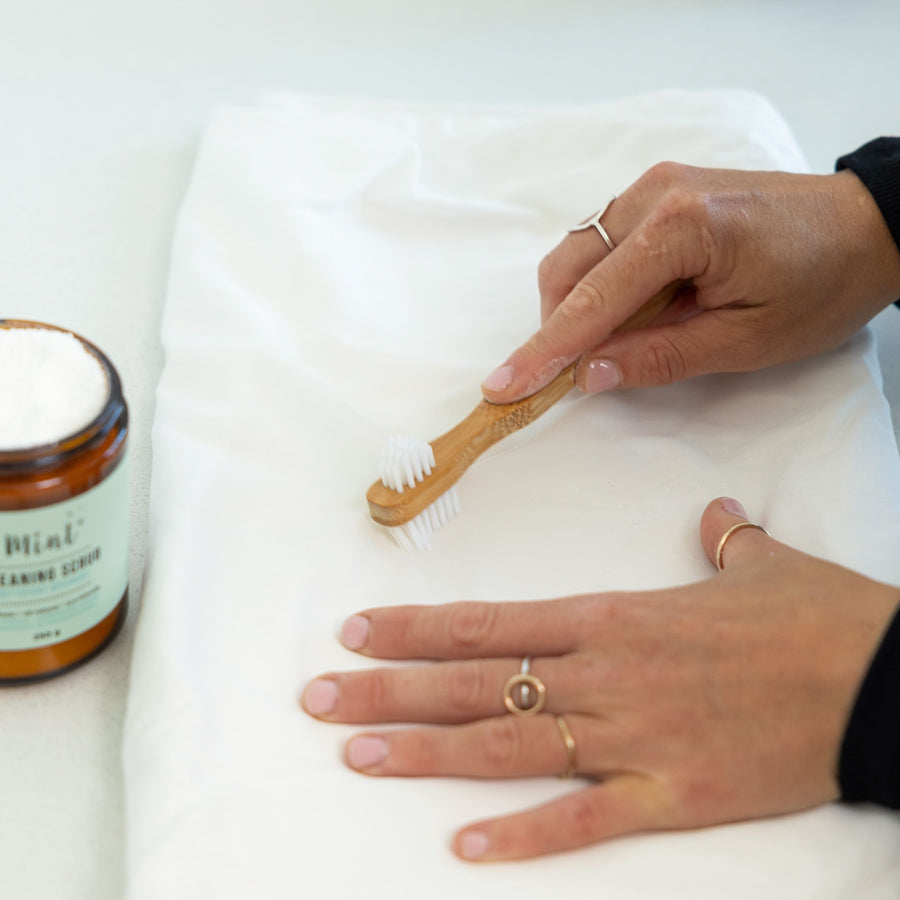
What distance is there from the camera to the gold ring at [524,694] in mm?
567

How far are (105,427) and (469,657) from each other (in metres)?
0.23

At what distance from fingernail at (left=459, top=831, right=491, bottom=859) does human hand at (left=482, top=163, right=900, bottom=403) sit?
0.99 ft

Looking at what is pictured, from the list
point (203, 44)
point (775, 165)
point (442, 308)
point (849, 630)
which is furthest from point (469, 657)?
point (203, 44)

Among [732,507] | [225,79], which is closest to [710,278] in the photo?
[732,507]

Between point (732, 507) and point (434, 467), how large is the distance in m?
0.20

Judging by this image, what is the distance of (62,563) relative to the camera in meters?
0.52

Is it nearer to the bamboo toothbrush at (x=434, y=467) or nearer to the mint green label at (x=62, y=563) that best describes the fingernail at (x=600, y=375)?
the bamboo toothbrush at (x=434, y=467)

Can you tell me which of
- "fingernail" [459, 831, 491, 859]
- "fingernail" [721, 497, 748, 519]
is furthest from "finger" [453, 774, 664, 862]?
"fingernail" [721, 497, 748, 519]

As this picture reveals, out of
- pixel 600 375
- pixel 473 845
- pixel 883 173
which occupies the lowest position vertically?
pixel 473 845

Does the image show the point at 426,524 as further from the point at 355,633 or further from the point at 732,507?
the point at 732,507

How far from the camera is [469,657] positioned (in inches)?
23.4

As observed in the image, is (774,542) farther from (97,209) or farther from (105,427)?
(97,209)

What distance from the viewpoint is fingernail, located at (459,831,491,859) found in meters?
0.52

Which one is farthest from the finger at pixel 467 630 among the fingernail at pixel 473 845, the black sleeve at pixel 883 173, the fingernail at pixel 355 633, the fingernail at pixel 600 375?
the black sleeve at pixel 883 173
